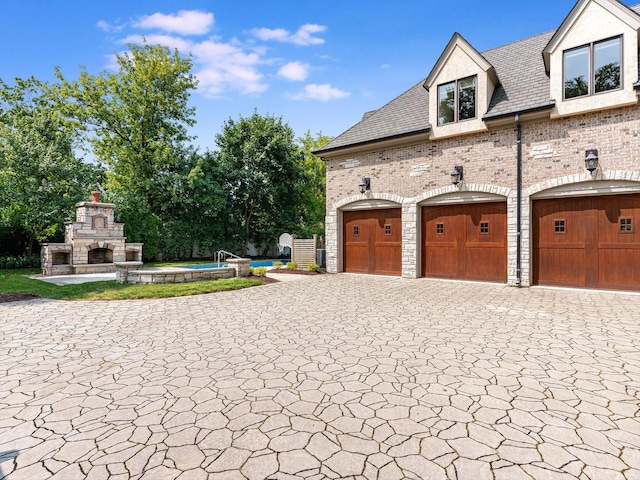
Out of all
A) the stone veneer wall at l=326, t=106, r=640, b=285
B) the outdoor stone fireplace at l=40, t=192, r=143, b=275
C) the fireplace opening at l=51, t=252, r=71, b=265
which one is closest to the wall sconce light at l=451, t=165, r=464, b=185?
the stone veneer wall at l=326, t=106, r=640, b=285

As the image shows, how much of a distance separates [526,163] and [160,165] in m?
19.3

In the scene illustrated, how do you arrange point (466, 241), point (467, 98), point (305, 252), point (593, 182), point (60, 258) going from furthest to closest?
point (305, 252) → point (60, 258) → point (466, 241) → point (467, 98) → point (593, 182)

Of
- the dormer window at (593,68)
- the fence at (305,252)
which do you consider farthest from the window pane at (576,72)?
the fence at (305,252)

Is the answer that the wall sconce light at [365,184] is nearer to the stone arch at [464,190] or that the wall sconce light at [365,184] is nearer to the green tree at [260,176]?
the stone arch at [464,190]

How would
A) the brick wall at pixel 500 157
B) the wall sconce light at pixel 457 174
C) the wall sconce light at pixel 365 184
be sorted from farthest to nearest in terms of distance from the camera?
the wall sconce light at pixel 365 184, the wall sconce light at pixel 457 174, the brick wall at pixel 500 157

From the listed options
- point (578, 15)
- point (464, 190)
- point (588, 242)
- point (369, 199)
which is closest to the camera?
point (578, 15)

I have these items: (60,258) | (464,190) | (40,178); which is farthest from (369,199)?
(40,178)

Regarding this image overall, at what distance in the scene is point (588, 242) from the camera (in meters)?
9.59

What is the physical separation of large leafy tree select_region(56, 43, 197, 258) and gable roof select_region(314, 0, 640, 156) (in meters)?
11.5

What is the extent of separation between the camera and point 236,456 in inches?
98.5

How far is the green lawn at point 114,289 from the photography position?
9.11 metres

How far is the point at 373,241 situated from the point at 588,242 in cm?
675

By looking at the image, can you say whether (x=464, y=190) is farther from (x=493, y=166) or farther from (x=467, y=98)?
(x=467, y=98)

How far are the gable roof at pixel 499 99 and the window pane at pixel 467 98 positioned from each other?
23.0 inches
